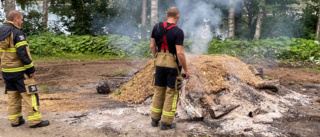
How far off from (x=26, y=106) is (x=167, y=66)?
245 cm

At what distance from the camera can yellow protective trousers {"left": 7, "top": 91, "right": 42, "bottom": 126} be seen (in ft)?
16.4

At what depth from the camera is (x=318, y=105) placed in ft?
22.2

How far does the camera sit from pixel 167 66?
16.0ft

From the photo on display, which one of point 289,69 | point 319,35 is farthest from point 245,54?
point 319,35

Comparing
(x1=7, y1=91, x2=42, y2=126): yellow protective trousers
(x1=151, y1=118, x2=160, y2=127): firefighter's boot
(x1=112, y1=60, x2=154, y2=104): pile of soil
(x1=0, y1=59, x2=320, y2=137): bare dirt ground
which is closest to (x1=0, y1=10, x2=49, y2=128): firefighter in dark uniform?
(x1=7, y1=91, x2=42, y2=126): yellow protective trousers

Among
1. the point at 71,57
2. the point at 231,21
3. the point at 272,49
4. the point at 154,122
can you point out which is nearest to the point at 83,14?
the point at 71,57

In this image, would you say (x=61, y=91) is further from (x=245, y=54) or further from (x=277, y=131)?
(x=245, y=54)

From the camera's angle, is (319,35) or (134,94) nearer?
(134,94)

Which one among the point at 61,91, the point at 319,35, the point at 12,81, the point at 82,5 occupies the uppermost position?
the point at 82,5

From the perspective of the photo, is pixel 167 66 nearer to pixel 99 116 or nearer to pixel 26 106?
pixel 99 116

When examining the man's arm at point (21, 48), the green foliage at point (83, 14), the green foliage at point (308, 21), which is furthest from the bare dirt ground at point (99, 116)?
the green foliage at point (308, 21)

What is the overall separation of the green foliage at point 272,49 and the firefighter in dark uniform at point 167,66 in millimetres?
9292

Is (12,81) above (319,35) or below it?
below

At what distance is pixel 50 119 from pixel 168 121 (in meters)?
2.25
